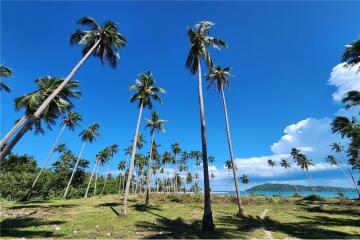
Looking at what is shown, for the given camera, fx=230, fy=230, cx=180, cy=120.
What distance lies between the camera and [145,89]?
94.5 ft

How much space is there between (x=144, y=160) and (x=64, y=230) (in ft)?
276

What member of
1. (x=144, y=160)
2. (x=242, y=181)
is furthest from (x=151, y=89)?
(x=242, y=181)

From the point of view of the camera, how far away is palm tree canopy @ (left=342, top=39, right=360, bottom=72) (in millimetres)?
23858

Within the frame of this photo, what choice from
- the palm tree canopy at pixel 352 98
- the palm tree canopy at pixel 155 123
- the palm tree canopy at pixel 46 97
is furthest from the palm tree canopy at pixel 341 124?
the palm tree canopy at pixel 46 97

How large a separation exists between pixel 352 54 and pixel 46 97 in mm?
31383

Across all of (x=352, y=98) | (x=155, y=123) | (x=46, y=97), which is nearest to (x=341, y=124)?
(x=352, y=98)

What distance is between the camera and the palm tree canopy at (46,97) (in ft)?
62.8

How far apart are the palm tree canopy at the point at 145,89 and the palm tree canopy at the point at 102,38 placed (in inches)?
249

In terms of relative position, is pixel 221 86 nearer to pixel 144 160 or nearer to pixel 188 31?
pixel 188 31

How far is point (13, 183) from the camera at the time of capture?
164 feet

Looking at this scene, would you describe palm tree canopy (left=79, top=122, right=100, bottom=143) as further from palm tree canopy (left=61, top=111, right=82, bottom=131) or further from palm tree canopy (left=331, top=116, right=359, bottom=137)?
palm tree canopy (left=331, top=116, right=359, bottom=137)

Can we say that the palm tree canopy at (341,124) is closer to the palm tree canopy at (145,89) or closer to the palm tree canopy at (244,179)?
the palm tree canopy at (145,89)

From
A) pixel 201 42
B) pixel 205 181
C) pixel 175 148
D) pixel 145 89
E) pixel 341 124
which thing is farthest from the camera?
pixel 175 148

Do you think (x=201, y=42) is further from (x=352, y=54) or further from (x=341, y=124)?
(x=341, y=124)
